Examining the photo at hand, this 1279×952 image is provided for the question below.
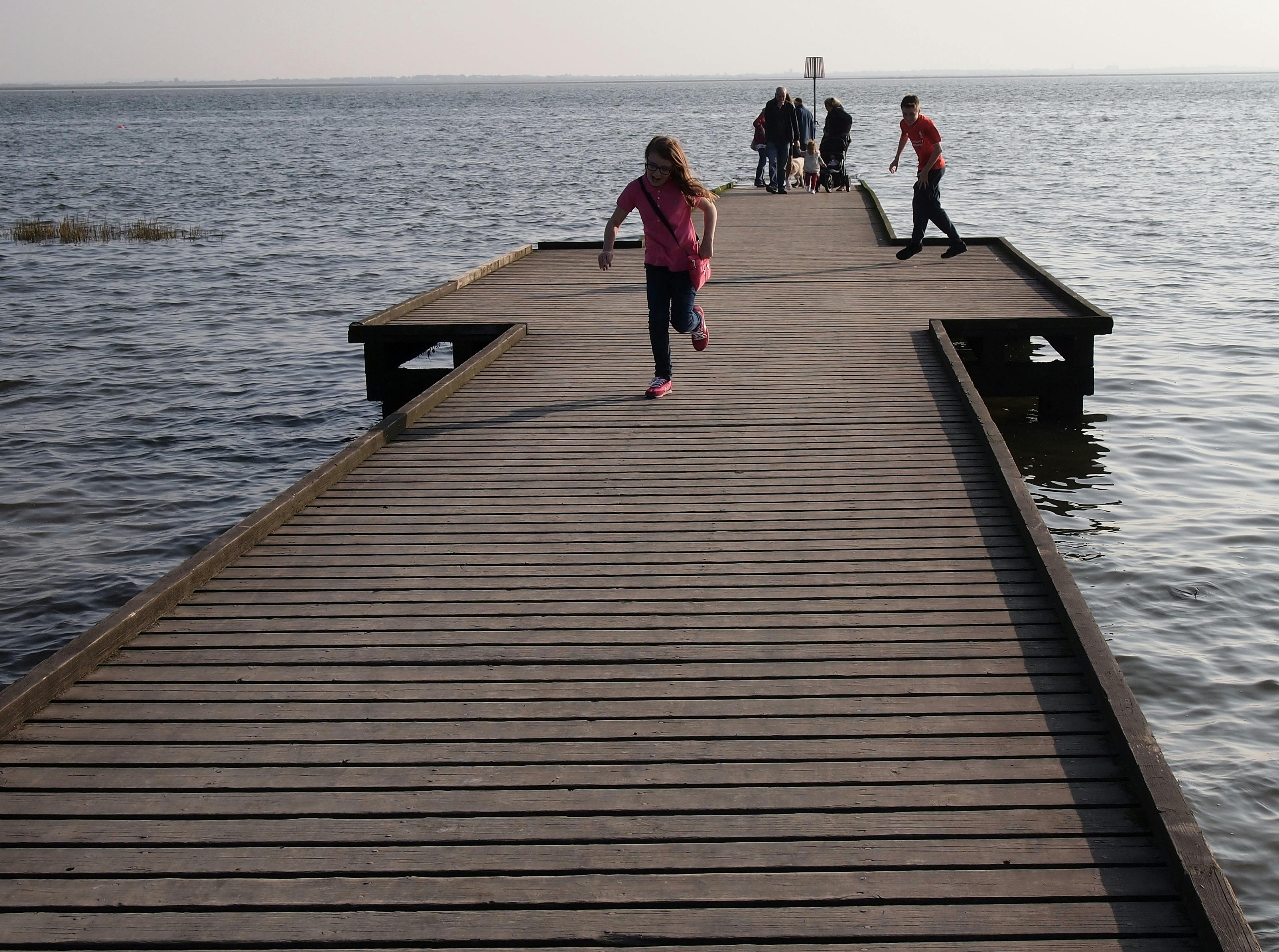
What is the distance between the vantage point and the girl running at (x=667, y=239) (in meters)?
7.43

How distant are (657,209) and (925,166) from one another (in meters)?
6.17

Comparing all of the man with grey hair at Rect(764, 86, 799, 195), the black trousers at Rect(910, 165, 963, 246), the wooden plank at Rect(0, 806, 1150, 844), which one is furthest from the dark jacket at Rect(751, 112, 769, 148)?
the wooden plank at Rect(0, 806, 1150, 844)

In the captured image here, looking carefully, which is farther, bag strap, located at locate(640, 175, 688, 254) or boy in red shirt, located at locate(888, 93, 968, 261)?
boy in red shirt, located at locate(888, 93, 968, 261)

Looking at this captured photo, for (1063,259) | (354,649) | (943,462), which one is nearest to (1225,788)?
(943,462)

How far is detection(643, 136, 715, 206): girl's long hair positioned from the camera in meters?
7.30

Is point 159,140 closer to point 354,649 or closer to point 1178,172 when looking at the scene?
point 1178,172

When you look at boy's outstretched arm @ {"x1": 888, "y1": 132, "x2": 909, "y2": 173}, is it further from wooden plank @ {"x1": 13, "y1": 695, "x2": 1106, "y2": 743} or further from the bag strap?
wooden plank @ {"x1": 13, "y1": 695, "x2": 1106, "y2": 743}

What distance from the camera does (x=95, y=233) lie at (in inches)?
1099

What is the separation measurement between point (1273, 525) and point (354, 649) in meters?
6.84

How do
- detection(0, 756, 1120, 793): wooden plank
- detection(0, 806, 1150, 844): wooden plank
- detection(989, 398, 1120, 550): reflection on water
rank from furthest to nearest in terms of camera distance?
detection(989, 398, 1120, 550): reflection on water, detection(0, 756, 1120, 793): wooden plank, detection(0, 806, 1150, 844): wooden plank

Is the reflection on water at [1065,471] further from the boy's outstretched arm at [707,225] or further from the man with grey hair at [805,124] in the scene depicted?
the man with grey hair at [805,124]

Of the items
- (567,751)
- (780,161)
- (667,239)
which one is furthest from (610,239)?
(780,161)

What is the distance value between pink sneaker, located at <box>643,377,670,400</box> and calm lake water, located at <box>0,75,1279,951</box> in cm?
290

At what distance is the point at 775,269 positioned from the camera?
1366cm
